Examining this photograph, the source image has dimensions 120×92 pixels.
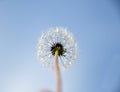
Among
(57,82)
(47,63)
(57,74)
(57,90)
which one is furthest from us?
(47,63)

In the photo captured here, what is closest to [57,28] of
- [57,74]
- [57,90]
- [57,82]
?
[57,74]

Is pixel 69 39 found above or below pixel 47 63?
above

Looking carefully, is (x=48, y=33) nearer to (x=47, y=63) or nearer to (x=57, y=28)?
(x=57, y=28)

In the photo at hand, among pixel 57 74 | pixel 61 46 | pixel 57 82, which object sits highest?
pixel 61 46

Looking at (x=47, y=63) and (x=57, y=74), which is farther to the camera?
(x=47, y=63)

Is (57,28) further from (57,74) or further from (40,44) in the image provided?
(57,74)

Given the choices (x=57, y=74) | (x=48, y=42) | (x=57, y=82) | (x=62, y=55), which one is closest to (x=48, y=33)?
(x=48, y=42)

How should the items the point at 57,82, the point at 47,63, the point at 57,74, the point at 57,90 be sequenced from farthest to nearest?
the point at 47,63 → the point at 57,74 → the point at 57,82 → the point at 57,90

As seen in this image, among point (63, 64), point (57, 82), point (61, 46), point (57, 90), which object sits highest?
point (61, 46)

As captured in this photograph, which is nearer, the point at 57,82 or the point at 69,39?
the point at 57,82
